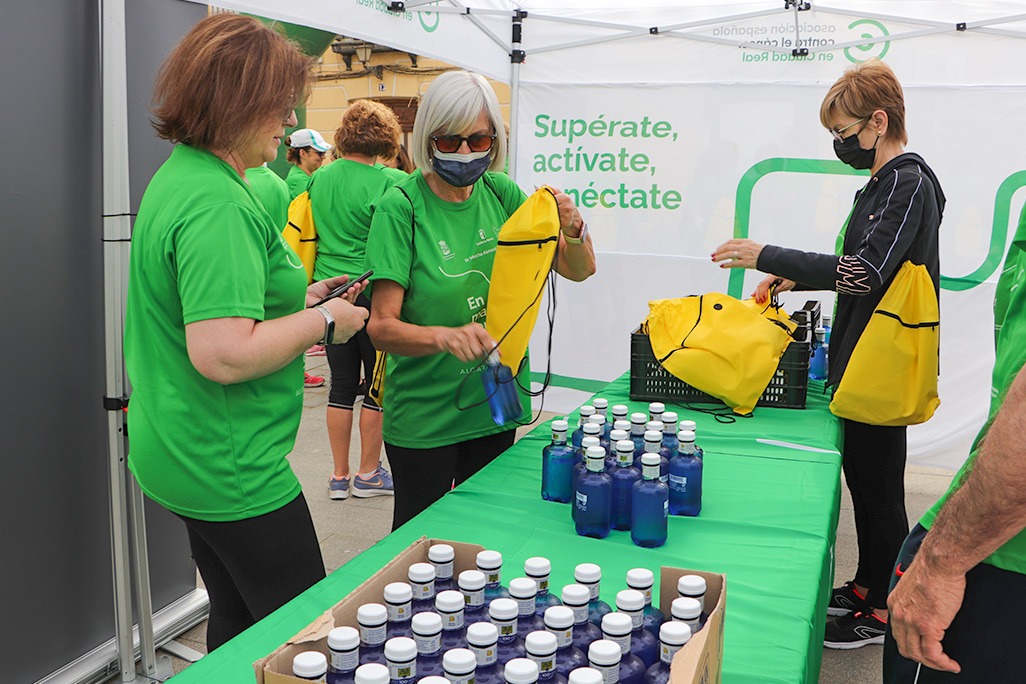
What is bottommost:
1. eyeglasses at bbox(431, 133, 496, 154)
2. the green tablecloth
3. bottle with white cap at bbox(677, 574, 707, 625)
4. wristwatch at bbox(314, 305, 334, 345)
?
the green tablecloth

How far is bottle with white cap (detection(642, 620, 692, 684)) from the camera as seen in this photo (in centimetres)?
79

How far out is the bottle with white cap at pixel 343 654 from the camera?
29.8 inches

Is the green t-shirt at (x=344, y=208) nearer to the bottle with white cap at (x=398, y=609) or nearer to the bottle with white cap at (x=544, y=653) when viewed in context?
the bottle with white cap at (x=398, y=609)

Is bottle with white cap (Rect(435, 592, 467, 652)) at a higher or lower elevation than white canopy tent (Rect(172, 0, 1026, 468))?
lower

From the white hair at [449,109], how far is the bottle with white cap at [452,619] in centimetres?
120

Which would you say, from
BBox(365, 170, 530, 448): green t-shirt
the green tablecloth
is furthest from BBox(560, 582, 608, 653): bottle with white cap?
BBox(365, 170, 530, 448): green t-shirt

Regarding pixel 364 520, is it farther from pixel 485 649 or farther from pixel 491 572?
pixel 485 649

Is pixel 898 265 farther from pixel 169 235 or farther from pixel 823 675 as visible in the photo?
pixel 169 235

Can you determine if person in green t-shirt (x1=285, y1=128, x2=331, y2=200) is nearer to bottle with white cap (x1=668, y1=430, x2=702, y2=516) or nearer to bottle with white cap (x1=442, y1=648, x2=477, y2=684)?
bottle with white cap (x1=668, y1=430, x2=702, y2=516)

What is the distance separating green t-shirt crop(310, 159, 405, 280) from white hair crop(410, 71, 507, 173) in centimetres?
165

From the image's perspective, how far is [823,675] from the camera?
221 centimetres

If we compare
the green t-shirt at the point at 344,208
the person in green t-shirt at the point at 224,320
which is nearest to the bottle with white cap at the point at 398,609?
the person in green t-shirt at the point at 224,320

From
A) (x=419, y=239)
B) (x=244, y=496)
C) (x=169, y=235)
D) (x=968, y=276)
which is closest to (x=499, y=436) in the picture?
(x=419, y=239)

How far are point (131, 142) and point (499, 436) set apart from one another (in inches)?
50.1
